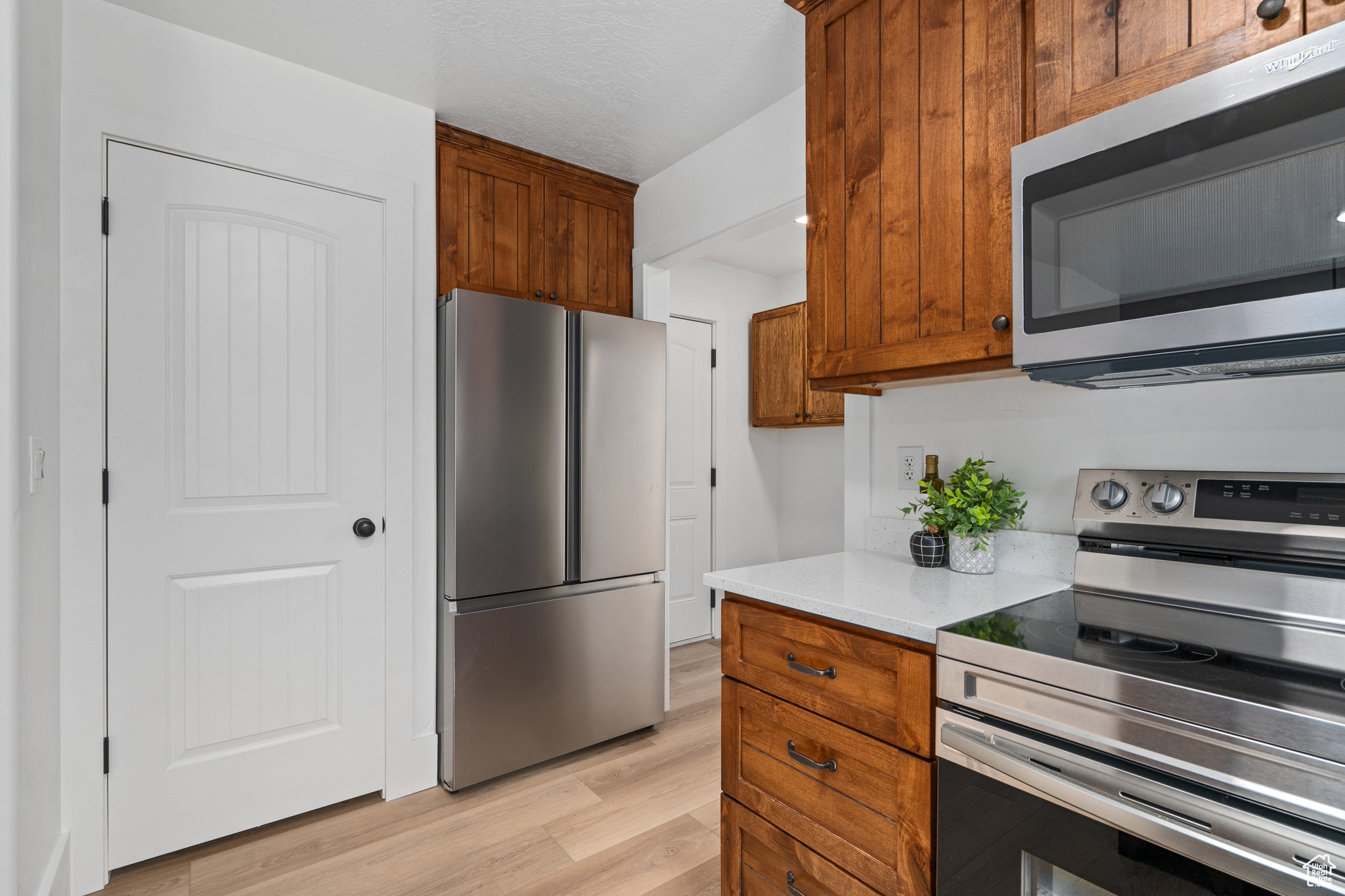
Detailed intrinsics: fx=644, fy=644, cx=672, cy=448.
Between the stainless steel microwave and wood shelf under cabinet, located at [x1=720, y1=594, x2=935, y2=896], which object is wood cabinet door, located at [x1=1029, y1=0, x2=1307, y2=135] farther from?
wood shelf under cabinet, located at [x1=720, y1=594, x2=935, y2=896]

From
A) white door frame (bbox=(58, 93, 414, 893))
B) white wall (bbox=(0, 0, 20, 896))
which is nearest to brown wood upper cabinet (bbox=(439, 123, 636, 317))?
white door frame (bbox=(58, 93, 414, 893))

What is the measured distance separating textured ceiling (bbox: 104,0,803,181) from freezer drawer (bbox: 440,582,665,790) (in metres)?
1.82

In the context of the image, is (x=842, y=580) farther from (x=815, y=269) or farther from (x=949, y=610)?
(x=815, y=269)

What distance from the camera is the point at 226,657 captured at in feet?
6.55

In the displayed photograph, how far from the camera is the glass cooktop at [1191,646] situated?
0.83 m

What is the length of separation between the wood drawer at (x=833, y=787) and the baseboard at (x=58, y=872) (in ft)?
5.35

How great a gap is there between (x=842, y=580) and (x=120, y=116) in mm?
2334

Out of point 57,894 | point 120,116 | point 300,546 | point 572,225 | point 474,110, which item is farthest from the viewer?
point 572,225

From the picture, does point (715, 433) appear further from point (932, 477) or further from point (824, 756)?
point (824, 756)

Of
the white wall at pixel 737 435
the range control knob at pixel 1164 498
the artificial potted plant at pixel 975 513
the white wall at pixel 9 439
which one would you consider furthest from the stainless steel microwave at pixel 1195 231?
the white wall at pixel 737 435

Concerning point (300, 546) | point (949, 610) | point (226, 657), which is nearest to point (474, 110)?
point (300, 546)

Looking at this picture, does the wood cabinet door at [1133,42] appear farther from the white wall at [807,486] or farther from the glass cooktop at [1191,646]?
the white wall at [807,486]

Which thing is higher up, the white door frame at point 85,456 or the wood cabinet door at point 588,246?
the wood cabinet door at point 588,246

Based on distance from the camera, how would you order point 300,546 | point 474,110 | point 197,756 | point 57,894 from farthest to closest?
point 474,110, point 300,546, point 197,756, point 57,894
